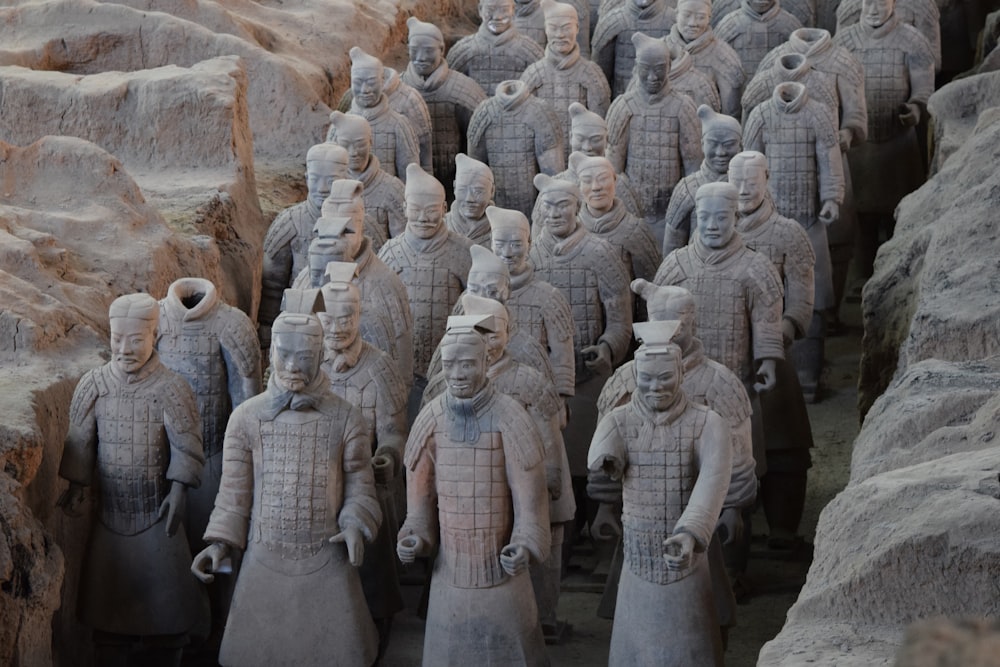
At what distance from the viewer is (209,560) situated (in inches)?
218

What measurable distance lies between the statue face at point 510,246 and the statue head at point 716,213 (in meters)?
0.68

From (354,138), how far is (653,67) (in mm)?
1524

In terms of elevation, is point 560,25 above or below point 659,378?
above

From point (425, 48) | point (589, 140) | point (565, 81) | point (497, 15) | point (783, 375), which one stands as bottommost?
point (783, 375)

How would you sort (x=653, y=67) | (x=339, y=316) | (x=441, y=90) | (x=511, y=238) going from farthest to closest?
1. (x=441, y=90)
2. (x=653, y=67)
3. (x=511, y=238)
4. (x=339, y=316)

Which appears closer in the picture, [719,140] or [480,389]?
[480,389]

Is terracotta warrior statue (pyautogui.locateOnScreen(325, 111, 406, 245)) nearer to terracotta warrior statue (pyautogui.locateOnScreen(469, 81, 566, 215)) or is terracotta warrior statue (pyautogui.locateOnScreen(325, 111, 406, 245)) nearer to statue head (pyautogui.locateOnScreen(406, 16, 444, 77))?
terracotta warrior statue (pyautogui.locateOnScreen(469, 81, 566, 215))

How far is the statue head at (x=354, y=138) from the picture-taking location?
7766 millimetres

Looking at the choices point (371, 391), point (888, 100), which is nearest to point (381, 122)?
point (371, 391)

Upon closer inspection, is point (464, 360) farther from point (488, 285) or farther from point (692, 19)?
point (692, 19)

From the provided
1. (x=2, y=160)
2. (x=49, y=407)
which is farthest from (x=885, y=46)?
(x=49, y=407)

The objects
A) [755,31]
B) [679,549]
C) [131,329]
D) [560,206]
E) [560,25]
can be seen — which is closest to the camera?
[679,549]

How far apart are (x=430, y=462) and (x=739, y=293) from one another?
1.85 meters

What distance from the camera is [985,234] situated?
6207mm
